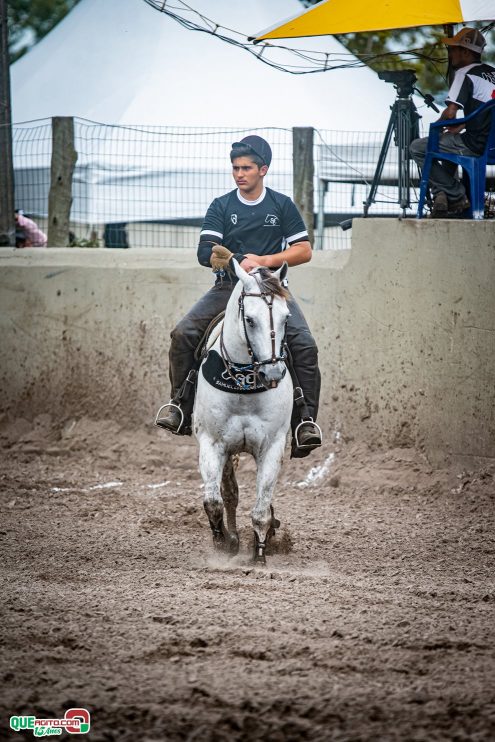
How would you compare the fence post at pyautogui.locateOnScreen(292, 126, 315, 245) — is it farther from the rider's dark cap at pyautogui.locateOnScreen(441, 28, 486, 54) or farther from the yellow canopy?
the rider's dark cap at pyautogui.locateOnScreen(441, 28, 486, 54)

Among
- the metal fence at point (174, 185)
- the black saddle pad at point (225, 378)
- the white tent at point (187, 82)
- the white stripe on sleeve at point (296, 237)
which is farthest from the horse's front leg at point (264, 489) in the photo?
the white tent at point (187, 82)

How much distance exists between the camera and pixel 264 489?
681cm

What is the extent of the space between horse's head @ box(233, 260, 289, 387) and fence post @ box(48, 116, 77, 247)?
5265 mm

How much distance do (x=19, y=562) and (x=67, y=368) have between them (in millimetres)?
3935

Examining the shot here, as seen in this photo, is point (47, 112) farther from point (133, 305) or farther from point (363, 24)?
point (363, 24)

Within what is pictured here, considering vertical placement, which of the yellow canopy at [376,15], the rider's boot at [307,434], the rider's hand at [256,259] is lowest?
the rider's boot at [307,434]

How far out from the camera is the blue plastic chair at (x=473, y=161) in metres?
8.73

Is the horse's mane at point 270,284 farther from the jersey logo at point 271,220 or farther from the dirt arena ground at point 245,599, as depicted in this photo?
the dirt arena ground at point 245,599

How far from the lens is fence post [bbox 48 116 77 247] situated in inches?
430

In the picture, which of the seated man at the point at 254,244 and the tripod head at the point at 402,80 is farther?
the tripod head at the point at 402,80

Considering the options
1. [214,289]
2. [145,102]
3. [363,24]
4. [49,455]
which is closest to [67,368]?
[49,455]

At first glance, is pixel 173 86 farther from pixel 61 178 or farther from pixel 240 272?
pixel 240 272

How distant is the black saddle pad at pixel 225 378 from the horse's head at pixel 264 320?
357mm

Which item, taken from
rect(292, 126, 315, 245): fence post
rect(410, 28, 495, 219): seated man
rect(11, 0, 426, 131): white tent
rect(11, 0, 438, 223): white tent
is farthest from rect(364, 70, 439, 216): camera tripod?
rect(11, 0, 426, 131): white tent
